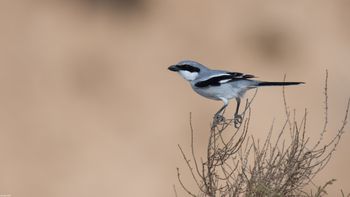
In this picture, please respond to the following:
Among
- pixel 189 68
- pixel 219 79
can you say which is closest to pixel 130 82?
pixel 189 68

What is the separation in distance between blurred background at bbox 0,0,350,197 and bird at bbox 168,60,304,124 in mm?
7490

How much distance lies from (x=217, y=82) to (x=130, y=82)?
8.38 metres

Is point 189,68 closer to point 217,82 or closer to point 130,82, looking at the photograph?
point 217,82

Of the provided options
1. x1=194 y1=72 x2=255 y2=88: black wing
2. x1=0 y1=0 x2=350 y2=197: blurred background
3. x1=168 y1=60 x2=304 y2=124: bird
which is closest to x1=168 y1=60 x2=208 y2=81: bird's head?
x1=168 y1=60 x2=304 y2=124: bird

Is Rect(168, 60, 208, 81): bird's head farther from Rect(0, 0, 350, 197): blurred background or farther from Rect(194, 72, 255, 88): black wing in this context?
Rect(0, 0, 350, 197): blurred background

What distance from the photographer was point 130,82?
1581cm

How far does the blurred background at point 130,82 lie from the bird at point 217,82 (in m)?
7.49

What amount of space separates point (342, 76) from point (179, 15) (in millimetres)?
3139

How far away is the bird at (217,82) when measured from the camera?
751 cm

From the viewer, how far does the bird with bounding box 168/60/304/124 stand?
24.6ft

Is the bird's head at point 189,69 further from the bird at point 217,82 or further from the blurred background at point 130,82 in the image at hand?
the blurred background at point 130,82

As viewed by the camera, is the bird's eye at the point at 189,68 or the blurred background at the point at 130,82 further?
the blurred background at the point at 130,82

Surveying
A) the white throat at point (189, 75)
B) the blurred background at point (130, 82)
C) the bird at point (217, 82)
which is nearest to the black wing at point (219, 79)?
the bird at point (217, 82)

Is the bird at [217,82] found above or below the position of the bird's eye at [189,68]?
below
